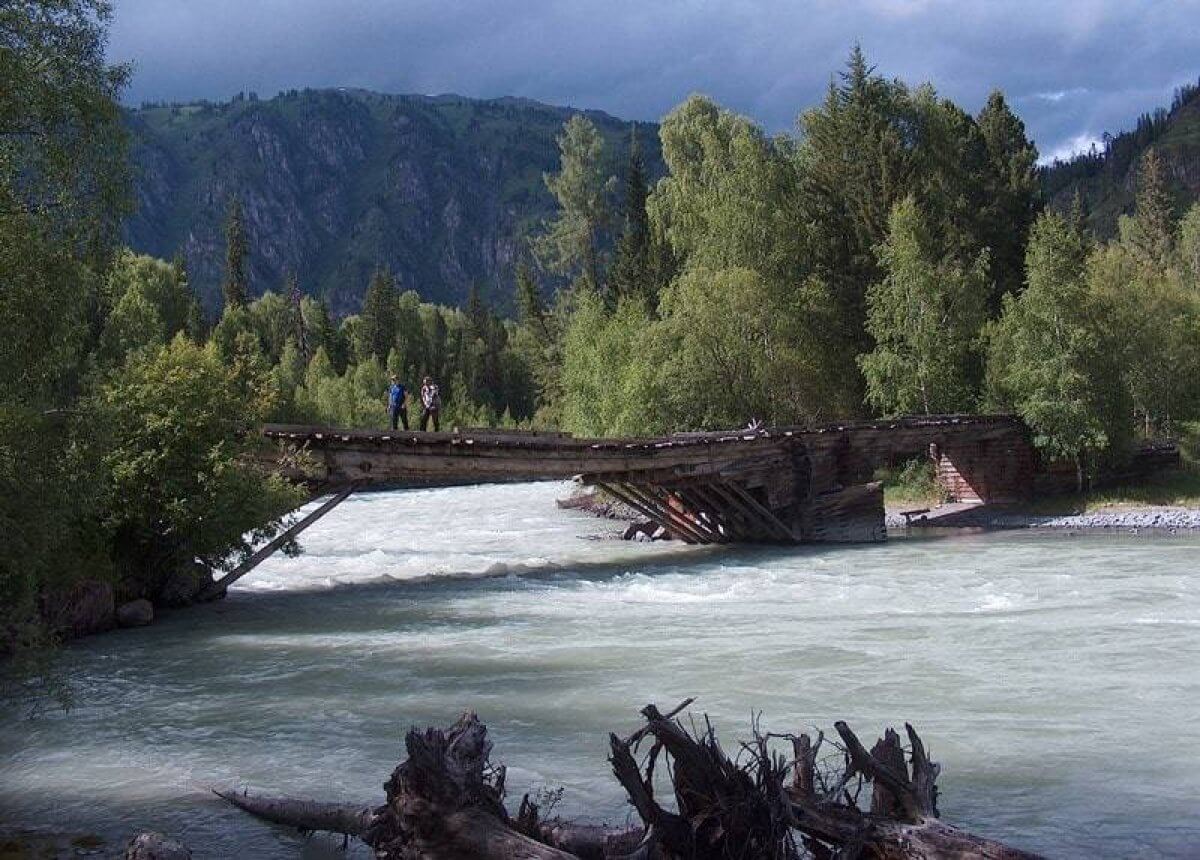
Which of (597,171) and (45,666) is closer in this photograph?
(45,666)

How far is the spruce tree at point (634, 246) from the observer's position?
61.9 meters

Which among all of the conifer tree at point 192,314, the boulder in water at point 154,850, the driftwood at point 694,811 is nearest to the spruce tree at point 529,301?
the conifer tree at point 192,314

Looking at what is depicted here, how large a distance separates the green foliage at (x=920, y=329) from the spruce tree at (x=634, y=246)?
15.9 meters

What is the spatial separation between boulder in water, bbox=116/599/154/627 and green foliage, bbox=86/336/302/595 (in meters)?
1.22

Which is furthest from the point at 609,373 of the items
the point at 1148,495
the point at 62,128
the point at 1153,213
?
the point at 1153,213

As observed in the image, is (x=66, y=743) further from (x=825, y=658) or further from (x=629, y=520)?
(x=629, y=520)

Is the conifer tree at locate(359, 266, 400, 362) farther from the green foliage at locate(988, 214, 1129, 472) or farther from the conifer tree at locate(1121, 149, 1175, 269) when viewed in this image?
the green foliage at locate(988, 214, 1129, 472)

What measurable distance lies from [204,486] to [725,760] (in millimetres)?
17501

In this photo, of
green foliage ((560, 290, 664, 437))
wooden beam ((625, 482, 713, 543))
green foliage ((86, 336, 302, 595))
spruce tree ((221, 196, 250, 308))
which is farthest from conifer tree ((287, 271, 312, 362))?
green foliage ((86, 336, 302, 595))

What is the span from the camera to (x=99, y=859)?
9273mm

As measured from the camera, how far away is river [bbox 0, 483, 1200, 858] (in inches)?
428

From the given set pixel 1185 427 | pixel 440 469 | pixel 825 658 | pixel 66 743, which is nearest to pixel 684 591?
pixel 440 469

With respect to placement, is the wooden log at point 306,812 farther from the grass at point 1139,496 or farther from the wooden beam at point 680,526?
the grass at point 1139,496

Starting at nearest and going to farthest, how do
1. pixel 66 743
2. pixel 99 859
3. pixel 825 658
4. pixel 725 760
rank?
pixel 725 760, pixel 99 859, pixel 66 743, pixel 825 658
